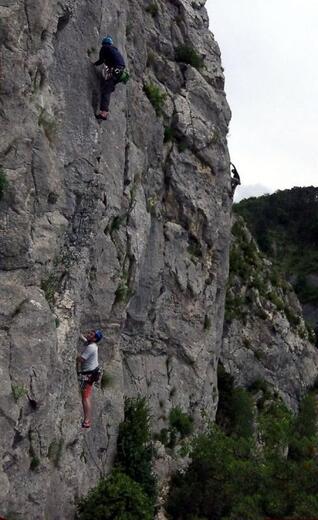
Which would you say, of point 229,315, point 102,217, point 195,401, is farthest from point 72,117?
point 229,315

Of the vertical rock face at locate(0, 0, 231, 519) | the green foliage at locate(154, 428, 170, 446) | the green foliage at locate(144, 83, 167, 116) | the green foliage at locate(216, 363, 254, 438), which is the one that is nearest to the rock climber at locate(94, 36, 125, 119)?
the vertical rock face at locate(0, 0, 231, 519)

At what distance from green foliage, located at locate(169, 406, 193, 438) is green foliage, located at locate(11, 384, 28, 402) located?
12.2 metres

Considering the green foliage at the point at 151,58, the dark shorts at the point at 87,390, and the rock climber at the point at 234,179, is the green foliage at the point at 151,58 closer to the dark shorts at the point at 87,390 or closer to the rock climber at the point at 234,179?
the rock climber at the point at 234,179

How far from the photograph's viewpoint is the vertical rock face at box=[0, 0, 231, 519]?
1468 cm

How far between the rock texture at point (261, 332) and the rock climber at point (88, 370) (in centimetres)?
2019

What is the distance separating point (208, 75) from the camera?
31.3m

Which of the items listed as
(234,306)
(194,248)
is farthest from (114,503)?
(234,306)

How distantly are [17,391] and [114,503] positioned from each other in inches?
207

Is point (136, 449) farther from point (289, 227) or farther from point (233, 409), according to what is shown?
point (289, 227)

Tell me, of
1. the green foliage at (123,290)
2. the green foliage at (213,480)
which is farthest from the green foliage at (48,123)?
the green foliage at (213,480)

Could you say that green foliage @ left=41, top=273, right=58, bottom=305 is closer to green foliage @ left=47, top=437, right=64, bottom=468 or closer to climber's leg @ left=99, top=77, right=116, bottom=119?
green foliage @ left=47, top=437, right=64, bottom=468

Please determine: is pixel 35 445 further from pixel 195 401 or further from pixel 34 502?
pixel 195 401

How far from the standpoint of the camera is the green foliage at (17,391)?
13945mm

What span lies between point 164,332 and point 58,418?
10.6m
